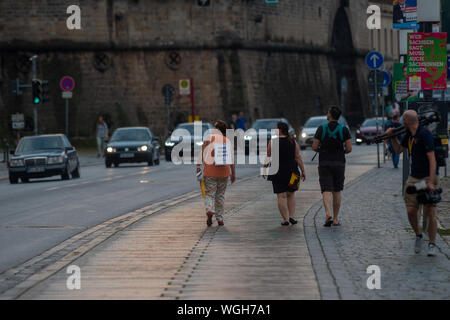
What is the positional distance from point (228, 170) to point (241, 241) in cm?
255

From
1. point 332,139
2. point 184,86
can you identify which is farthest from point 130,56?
point 332,139

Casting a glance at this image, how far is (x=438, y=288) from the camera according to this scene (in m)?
9.16

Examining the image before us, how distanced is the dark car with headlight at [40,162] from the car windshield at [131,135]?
7.53 m

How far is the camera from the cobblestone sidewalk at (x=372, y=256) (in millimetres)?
9055

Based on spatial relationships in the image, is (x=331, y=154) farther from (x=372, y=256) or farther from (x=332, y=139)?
(x=372, y=256)

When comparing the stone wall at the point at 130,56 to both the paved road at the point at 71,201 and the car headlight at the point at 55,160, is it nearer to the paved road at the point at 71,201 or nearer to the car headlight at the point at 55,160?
the paved road at the point at 71,201

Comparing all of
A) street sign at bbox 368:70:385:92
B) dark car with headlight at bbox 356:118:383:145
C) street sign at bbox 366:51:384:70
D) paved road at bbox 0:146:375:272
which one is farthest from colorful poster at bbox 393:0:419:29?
dark car with headlight at bbox 356:118:383:145

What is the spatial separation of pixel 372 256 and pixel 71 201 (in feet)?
34.9

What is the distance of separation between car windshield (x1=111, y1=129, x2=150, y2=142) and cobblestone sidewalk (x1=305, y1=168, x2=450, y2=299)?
20322 mm

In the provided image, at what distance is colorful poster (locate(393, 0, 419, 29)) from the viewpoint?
61.4 feet

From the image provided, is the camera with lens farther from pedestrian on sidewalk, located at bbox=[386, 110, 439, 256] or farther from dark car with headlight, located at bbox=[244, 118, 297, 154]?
dark car with headlight, located at bbox=[244, 118, 297, 154]

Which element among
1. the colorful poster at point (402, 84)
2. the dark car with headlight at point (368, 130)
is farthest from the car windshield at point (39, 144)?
the dark car with headlight at point (368, 130)

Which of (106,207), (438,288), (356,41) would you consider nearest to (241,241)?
(438,288)
